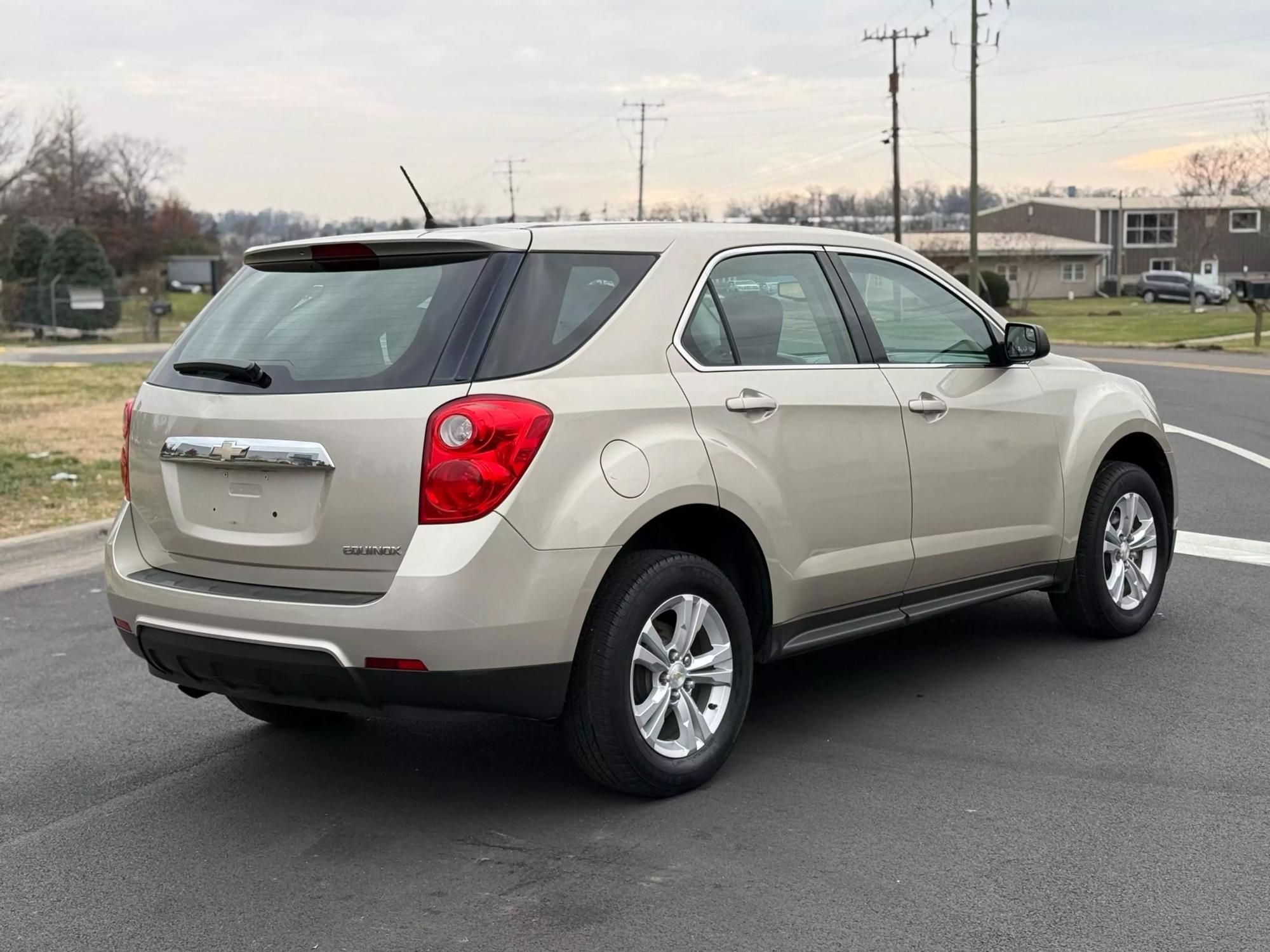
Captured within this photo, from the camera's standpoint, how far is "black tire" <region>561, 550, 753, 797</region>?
14.0 ft

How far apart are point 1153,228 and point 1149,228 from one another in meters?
0.24

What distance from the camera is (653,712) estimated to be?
4.46 metres

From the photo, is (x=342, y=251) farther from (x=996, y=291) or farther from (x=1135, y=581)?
(x=996, y=291)

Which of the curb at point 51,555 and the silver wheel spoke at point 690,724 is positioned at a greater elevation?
the silver wheel spoke at point 690,724

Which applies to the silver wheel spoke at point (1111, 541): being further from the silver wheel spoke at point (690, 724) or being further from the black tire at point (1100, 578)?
the silver wheel spoke at point (690, 724)

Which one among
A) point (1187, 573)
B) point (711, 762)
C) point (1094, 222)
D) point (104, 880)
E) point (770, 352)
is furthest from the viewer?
point (1094, 222)

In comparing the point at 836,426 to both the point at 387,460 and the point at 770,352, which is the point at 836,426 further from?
the point at 387,460

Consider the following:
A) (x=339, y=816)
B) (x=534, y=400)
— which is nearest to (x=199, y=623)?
(x=339, y=816)

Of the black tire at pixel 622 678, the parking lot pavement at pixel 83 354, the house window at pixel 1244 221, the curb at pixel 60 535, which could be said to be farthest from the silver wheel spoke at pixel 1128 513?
the house window at pixel 1244 221

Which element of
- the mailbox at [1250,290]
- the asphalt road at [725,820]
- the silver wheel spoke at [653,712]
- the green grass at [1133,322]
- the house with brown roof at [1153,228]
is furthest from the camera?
the house with brown roof at [1153,228]

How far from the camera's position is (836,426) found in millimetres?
4996

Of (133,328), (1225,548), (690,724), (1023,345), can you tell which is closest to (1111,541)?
(1023,345)

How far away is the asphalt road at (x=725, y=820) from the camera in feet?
11.9

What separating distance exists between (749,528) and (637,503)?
55 cm
